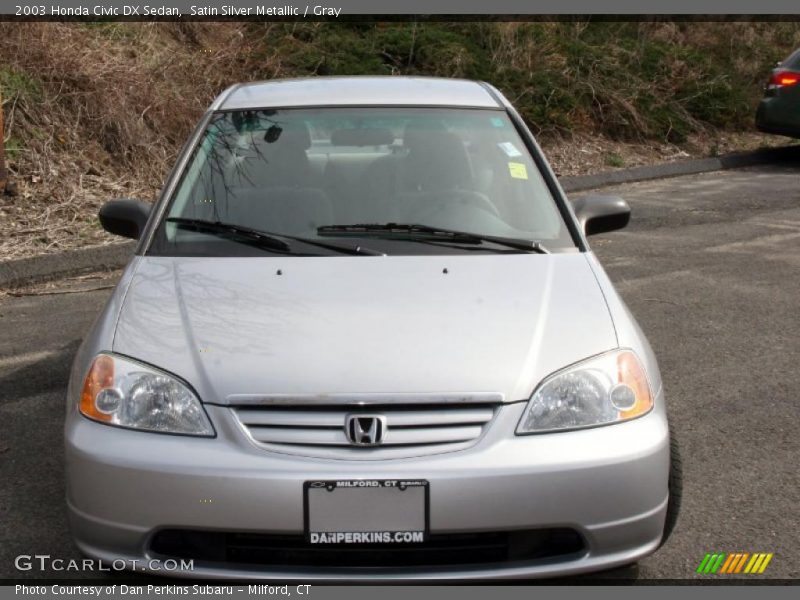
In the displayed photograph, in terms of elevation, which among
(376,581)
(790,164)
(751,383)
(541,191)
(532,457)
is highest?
(541,191)

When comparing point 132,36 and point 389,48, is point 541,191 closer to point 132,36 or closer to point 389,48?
point 132,36

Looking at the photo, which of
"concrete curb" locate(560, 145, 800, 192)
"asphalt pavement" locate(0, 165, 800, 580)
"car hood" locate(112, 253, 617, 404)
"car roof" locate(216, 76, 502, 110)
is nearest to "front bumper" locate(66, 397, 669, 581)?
"car hood" locate(112, 253, 617, 404)

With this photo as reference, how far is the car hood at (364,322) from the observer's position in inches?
117

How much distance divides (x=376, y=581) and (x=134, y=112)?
27.2ft

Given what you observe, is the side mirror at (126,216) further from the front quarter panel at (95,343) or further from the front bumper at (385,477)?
the front bumper at (385,477)

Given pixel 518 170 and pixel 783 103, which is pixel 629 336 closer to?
pixel 518 170

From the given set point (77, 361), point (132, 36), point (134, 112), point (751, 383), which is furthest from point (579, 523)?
point (132, 36)

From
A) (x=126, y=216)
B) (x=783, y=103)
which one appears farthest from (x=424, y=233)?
(x=783, y=103)

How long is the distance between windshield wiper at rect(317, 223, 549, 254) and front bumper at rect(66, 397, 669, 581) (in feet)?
3.43

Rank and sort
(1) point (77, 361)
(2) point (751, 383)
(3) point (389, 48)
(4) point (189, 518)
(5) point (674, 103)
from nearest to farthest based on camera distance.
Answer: (4) point (189, 518)
(1) point (77, 361)
(2) point (751, 383)
(3) point (389, 48)
(5) point (674, 103)

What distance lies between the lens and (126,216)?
433 cm

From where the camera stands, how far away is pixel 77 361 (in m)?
3.37

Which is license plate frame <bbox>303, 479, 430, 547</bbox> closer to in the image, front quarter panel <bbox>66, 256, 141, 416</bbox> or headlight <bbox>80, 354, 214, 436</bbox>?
headlight <bbox>80, 354, 214, 436</bbox>

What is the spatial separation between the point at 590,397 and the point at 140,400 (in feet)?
4.20
